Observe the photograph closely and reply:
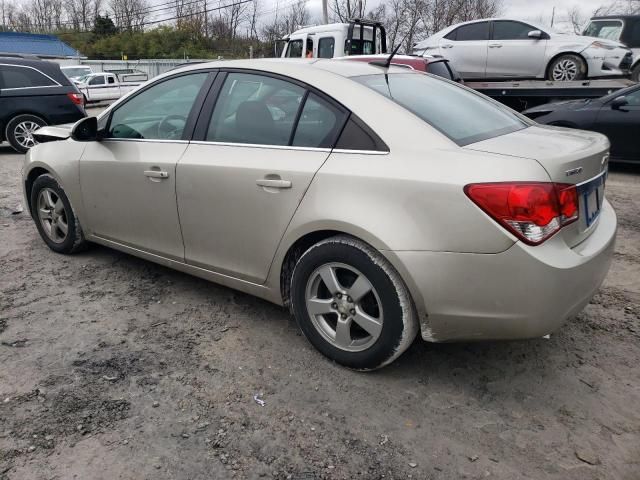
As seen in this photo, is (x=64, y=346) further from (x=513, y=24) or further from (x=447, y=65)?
(x=513, y=24)

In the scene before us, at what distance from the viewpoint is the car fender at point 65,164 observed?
158 inches

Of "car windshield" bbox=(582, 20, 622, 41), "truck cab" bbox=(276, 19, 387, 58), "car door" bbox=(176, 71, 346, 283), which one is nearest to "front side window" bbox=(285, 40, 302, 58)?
"truck cab" bbox=(276, 19, 387, 58)

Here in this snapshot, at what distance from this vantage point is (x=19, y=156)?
10.3 metres

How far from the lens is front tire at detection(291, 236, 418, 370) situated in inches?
99.7

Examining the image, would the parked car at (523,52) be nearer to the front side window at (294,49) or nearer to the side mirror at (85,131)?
the front side window at (294,49)

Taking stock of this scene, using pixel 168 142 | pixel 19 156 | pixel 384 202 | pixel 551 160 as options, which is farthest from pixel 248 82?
pixel 19 156

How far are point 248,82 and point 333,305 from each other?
1419mm

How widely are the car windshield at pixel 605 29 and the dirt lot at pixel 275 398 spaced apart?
10.5m

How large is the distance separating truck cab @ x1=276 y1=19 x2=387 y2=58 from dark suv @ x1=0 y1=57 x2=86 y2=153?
17.4ft

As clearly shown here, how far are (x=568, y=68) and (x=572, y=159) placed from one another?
9254 millimetres

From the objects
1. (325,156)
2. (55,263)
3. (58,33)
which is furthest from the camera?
(58,33)

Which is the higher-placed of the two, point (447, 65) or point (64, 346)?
point (447, 65)

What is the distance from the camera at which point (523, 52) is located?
10727 mm

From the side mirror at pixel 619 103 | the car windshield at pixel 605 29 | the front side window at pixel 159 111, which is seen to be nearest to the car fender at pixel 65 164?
the front side window at pixel 159 111
